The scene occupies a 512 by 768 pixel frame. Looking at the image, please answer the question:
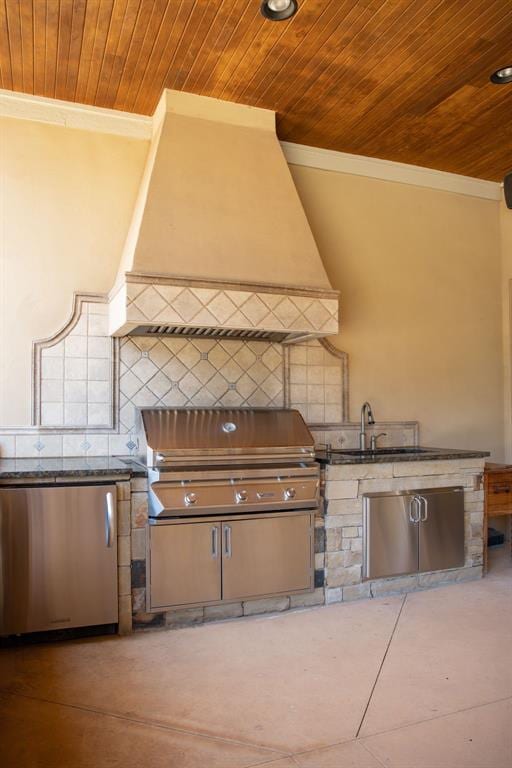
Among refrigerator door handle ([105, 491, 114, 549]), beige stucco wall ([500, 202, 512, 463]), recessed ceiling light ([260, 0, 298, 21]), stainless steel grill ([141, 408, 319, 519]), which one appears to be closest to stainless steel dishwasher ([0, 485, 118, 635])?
refrigerator door handle ([105, 491, 114, 549])

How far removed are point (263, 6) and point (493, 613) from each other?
3485mm

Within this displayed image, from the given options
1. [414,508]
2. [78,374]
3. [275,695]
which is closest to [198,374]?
[78,374]

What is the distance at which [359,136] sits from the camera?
14.1ft

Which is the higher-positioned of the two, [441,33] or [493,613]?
[441,33]

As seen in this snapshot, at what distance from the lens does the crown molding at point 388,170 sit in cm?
446

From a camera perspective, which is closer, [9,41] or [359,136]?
[9,41]

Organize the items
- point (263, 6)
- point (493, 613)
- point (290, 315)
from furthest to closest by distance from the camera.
A: point (290, 315), point (493, 613), point (263, 6)

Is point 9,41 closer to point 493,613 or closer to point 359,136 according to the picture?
point 359,136

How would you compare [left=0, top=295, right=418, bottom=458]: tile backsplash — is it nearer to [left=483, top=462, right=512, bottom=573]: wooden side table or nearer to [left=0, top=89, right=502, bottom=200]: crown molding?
[left=0, top=89, right=502, bottom=200]: crown molding

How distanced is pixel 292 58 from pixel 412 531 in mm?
2946

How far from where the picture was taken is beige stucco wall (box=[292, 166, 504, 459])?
455 cm

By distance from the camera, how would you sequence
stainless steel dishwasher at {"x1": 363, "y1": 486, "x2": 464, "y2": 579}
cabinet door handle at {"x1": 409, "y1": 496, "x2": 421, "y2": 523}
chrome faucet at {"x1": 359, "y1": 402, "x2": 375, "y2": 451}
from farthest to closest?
chrome faucet at {"x1": 359, "y1": 402, "x2": 375, "y2": 451}, cabinet door handle at {"x1": 409, "y1": 496, "x2": 421, "y2": 523}, stainless steel dishwasher at {"x1": 363, "y1": 486, "x2": 464, "y2": 579}

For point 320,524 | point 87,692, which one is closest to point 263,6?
point 320,524

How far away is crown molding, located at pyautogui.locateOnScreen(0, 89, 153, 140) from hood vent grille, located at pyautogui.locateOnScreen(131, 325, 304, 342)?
4.44 feet
